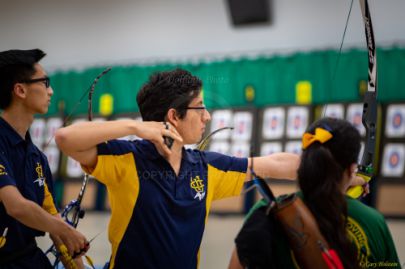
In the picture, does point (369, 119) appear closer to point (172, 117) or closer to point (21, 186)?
point (172, 117)

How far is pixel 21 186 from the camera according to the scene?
152 cm

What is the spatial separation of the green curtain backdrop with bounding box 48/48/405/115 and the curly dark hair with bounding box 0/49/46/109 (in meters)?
3.85

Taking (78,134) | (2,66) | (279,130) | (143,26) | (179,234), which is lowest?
(279,130)

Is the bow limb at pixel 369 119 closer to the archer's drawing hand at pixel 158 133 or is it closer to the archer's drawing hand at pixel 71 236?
the archer's drawing hand at pixel 158 133

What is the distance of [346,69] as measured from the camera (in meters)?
5.16

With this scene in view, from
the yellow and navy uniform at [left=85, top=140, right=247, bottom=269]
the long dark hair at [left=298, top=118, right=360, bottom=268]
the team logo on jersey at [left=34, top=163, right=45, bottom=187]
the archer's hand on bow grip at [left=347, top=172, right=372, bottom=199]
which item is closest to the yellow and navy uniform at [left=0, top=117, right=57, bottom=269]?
the team logo on jersey at [left=34, top=163, right=45, bottom=187]

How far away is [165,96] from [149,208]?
1.14 feet

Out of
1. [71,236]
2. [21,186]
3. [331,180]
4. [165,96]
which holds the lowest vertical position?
[71,236]

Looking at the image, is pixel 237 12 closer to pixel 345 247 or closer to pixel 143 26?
pixel 143 26

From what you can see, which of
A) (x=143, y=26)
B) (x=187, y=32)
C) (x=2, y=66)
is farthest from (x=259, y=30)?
(x=2, y=66)

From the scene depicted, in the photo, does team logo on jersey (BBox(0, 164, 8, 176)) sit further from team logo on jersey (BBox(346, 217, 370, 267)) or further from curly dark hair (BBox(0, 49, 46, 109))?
team logo on jersey (BBox(346, 217, 370, 267))

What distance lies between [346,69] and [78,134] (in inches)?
173

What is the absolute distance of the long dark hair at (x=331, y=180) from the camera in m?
1.04

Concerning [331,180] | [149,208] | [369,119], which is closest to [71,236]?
[149,208]
